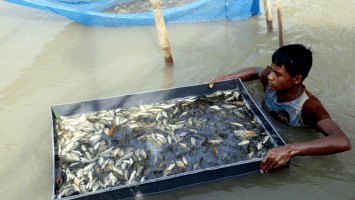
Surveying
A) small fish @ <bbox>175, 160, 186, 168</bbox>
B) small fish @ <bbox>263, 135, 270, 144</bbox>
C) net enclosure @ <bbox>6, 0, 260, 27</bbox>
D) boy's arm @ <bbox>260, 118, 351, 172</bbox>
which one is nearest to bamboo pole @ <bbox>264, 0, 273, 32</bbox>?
net enclosure @ <bbox>6, 0, 260, 27</bbox>

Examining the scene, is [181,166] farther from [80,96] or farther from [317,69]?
[317,69]

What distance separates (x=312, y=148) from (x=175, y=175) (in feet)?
4.32

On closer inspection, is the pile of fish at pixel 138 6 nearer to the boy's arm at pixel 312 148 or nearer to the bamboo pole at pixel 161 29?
the bamboo pole at pixel 161 29

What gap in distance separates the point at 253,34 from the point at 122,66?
3038mm

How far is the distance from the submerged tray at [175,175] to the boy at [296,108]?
211mm

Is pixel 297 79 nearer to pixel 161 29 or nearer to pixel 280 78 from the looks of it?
pixel 280 78

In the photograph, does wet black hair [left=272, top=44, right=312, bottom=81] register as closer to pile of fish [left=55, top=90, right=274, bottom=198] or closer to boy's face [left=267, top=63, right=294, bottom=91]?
boy's face [left=267, top=63, right=294, bottom=91]

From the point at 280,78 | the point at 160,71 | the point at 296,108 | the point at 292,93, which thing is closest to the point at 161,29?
the point at 160,71

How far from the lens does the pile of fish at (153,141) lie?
8.66 feet

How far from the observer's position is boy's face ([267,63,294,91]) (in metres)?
2.70

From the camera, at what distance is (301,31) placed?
5680 mm

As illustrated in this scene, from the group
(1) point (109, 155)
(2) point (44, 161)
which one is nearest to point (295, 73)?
(1) point (109, 155)

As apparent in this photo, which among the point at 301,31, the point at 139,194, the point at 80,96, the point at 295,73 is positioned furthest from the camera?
the point at 301,31

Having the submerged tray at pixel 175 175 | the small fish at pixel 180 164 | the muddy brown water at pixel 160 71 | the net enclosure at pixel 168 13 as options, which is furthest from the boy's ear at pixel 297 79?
the net enclosure at pixel 168 13
